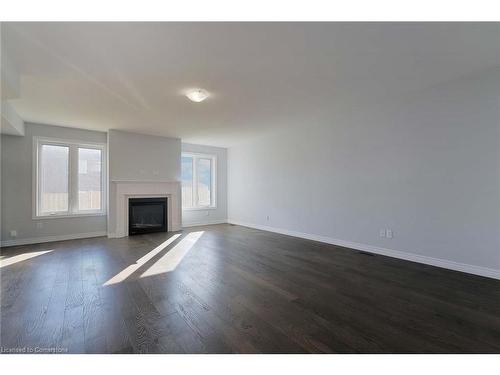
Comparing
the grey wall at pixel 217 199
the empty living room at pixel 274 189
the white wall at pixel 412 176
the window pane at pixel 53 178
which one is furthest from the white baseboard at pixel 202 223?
the window pane at pixel 53 178

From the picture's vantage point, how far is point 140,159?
555cm

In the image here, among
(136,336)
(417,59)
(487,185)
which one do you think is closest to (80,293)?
(136,336)

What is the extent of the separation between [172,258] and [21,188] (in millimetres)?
3654

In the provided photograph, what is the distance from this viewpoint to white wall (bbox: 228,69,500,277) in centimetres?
279

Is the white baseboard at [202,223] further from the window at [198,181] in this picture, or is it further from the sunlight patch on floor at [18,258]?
the sunlight patch on floor at [18,258]

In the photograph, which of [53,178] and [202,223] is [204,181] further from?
[53,178]

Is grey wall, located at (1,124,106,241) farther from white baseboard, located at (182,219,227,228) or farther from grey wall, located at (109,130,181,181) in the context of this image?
white baseboard, located at (182,219,227,228)

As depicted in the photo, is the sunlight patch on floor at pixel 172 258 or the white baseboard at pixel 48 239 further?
the white baseboard at pixel 48 239

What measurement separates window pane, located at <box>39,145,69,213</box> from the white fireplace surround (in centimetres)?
96

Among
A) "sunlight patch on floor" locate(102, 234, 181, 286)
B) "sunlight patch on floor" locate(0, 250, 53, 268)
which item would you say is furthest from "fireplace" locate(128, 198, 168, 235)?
"sunlight patch on floor" locate(0, 250, 53, 268)

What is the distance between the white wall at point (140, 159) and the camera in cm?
518

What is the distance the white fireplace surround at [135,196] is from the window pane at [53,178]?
3.15 feet

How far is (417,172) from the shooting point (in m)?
3.31
